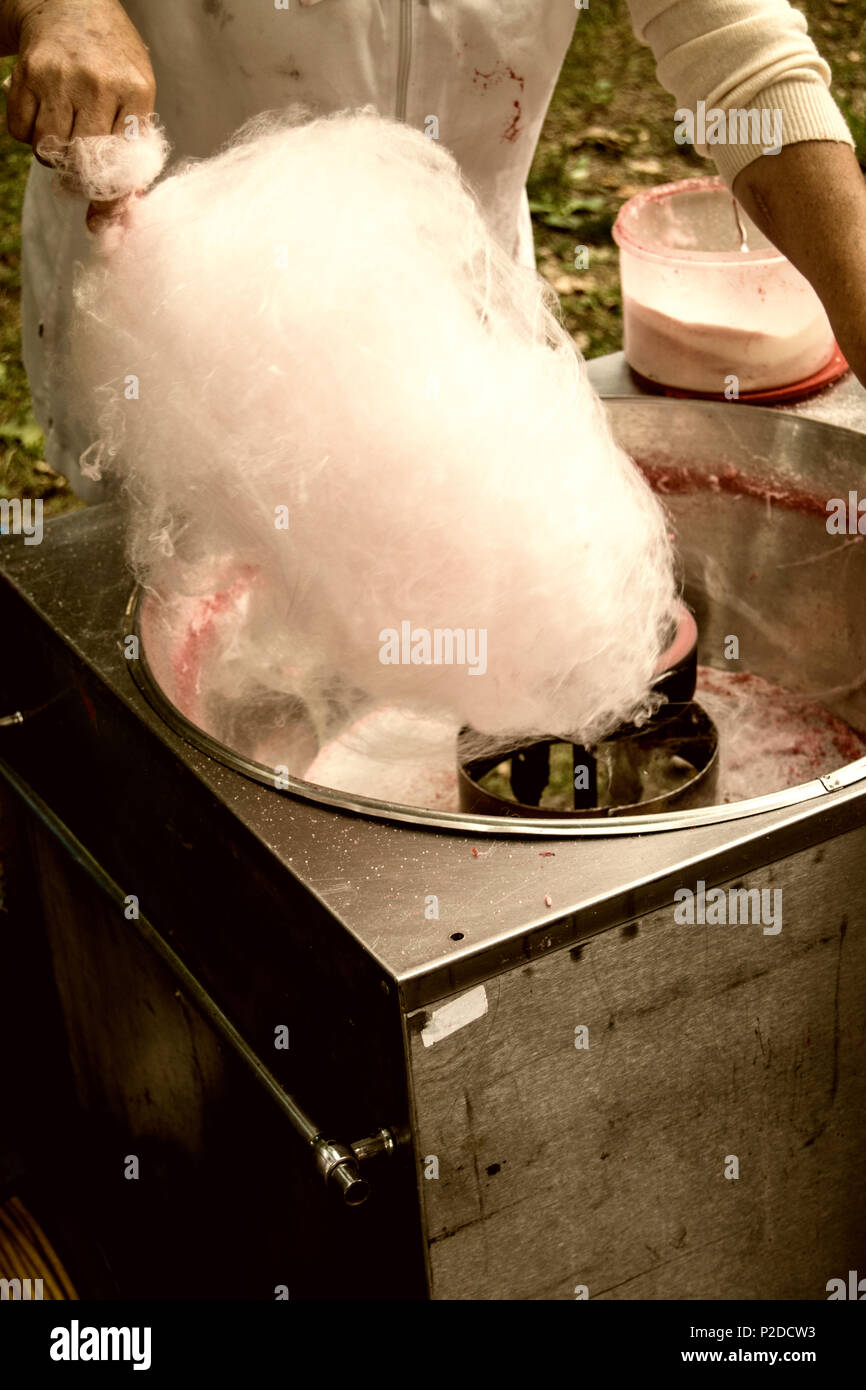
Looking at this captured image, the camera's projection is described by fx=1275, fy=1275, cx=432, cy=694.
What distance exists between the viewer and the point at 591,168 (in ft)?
18.4

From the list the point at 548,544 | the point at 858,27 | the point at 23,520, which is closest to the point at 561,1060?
the point at 548,544

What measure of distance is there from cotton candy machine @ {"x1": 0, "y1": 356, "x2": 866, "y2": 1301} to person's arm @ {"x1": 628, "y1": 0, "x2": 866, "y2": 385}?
10.8 inches

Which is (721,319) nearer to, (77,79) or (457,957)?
(77,79)

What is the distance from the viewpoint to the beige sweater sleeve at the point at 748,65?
1.49 metres

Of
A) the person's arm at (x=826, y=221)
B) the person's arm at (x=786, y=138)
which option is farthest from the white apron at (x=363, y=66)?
the person's arm at (x=826, y=221)

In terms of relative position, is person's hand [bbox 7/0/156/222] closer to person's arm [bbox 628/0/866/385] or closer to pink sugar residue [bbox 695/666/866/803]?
person's arm [bbox 628/0/866/385]

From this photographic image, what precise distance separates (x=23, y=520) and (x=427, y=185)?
30.8 inches

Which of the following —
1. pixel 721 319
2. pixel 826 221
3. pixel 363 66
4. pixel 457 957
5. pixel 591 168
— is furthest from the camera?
pixel 591 168

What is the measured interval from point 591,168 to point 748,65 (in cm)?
438

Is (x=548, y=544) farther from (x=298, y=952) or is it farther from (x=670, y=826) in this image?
(x=298, y=952)

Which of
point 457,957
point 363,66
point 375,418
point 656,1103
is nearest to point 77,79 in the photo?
point 375,418

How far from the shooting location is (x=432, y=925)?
1051 millimetres

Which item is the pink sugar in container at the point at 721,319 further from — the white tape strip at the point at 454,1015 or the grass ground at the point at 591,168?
the grass ground at the point at 591,168

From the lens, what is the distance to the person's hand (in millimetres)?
1104
